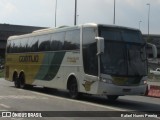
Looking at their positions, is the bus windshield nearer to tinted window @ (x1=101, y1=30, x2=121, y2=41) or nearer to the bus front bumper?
tinted window @ (x1=101, y1=30, x2=121, y2=41)

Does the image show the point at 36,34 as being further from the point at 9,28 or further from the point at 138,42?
the point at 9,28

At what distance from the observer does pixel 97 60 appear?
19125 mm

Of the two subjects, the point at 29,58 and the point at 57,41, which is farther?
the point at 29,58

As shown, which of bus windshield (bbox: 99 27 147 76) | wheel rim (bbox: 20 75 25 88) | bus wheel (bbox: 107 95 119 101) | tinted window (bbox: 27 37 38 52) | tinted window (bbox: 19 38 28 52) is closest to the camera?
bus windshield (bbox: 99 27 147 76)

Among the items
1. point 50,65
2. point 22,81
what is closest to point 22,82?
point 22,81

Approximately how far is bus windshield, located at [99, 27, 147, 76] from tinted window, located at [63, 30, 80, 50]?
1.94 meters

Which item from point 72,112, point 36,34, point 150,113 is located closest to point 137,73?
point 150,113

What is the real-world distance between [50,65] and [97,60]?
19.0 ft

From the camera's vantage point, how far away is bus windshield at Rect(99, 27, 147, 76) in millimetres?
19013

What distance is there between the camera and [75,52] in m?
21.3

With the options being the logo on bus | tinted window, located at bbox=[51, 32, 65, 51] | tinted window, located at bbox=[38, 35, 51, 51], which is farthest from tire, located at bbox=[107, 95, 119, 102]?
the logo on bus

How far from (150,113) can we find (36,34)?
1269 cm

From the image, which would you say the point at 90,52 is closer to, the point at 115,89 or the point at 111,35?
the point at 111,35

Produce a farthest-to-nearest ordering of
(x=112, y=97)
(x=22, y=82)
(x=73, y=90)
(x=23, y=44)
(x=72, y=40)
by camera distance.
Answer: (x=22, y=82)
(x=23, y=44)
(x=72, y=40)
(x=112, y=97)
(x=73, y=90)
